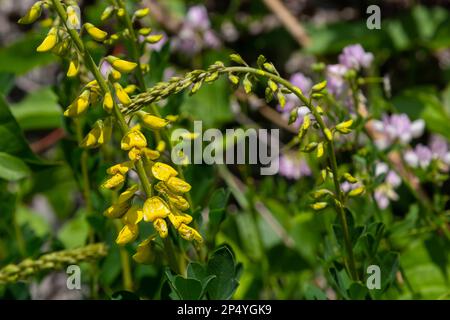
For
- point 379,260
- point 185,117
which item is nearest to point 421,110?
point 185,117

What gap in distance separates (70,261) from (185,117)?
2.23 feet

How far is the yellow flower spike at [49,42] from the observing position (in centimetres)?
123

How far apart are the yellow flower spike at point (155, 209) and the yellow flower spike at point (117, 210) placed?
0.07 metres

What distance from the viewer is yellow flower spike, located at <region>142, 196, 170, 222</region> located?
121 centimetres

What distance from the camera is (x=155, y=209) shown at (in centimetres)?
122

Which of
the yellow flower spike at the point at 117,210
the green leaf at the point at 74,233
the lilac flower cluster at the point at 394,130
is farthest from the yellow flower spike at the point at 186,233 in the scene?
the green leaf at the point at 74,233

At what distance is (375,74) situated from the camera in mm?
3012

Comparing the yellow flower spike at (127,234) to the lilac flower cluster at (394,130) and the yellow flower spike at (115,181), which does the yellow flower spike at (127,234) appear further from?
the lilac flower cluster at (394,130)

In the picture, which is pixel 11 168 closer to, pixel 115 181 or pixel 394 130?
pixel 115 181

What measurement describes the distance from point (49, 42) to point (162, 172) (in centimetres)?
27

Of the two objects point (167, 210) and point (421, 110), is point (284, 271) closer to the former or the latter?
point (421, 110)

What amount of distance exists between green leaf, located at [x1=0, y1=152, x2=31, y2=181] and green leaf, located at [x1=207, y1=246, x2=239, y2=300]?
526 millimetres

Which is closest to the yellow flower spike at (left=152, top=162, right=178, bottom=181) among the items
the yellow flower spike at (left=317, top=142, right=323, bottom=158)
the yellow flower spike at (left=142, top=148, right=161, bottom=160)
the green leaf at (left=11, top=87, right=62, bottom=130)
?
the yellow flower spike at (left=142, top=148, right=161, bottom=160)
